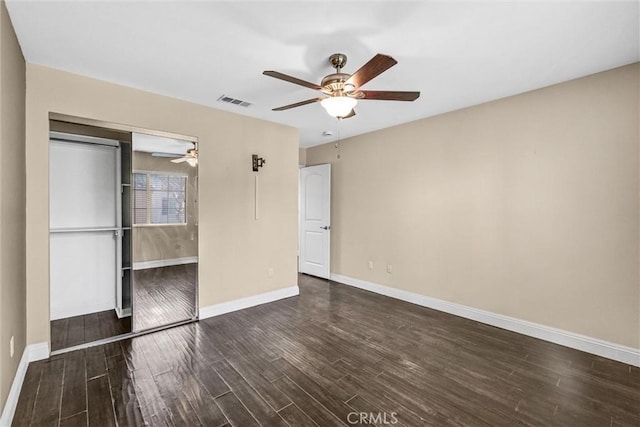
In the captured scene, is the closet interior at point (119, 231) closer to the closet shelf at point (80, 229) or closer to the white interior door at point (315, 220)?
the closet shelf at point (80, 229)

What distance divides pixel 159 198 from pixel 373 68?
276 cm

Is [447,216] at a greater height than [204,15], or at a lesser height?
lesser

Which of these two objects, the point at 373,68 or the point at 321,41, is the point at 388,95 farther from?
the point at 321,41

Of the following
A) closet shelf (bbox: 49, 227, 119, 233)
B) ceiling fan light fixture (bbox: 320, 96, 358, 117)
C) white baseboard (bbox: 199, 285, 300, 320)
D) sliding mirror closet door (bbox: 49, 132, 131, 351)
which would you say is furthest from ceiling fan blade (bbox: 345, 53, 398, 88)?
closet shelf (bbox: 49, 227, 119, 233)

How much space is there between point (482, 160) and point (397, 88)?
146cm

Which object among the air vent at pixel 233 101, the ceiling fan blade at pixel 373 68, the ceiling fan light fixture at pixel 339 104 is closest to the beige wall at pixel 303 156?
the air vent at pixel 233 101

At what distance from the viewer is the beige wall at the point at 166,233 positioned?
127 inches

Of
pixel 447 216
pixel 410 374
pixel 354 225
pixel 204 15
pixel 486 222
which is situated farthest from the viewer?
pixel 354 225

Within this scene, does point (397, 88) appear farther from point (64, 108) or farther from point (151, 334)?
point (151, 334)

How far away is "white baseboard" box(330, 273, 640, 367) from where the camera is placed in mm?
2621

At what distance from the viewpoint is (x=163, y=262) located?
11.2ft

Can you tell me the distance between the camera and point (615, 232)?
2.66 metres

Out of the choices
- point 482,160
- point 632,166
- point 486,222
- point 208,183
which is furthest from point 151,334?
point 632,166

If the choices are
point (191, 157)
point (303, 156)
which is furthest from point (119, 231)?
point (303, 156)
